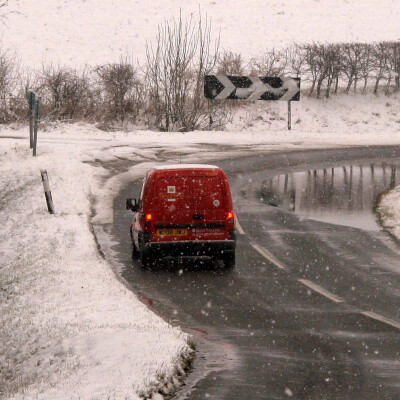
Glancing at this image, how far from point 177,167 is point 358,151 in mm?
20969

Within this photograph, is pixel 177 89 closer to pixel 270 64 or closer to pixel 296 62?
pixel 270 64

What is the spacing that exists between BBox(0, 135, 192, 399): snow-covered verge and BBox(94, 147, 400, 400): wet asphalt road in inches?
17.9

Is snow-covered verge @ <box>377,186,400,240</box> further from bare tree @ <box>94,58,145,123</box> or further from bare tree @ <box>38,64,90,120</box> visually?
bare tree @ <box>38,64,90,120</box>

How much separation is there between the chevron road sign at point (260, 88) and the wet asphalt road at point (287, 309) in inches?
795

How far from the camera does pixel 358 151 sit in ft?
115

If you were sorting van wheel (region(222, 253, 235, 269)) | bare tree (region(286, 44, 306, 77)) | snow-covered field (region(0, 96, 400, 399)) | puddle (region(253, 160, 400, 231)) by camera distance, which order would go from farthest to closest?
bare tree (region(286, 44, 306, 77)) → puddle (region(253, 160, 400, 231)) → van wheel (region(222, 253, 235, 269)) → snow-covered field (region(0, 96, 400, 399))

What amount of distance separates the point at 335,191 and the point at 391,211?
3.67 m

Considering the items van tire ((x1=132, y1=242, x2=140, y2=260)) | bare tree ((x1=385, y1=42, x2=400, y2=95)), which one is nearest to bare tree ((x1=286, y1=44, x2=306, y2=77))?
bare tree ((x1=385, y1=42, x2=400, y2=95))

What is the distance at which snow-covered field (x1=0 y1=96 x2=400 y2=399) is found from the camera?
9.11 meters

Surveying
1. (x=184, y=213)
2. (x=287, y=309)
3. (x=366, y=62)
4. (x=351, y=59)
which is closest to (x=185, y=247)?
(x=184, y=213)

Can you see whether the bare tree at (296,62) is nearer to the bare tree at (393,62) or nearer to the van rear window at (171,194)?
the bare tree at (393,62)

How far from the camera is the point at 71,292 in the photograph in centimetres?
1318

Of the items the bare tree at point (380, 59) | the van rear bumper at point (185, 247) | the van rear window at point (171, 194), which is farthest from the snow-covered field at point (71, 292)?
the bare tree at point (380, 59)

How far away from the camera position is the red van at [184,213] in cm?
1484
